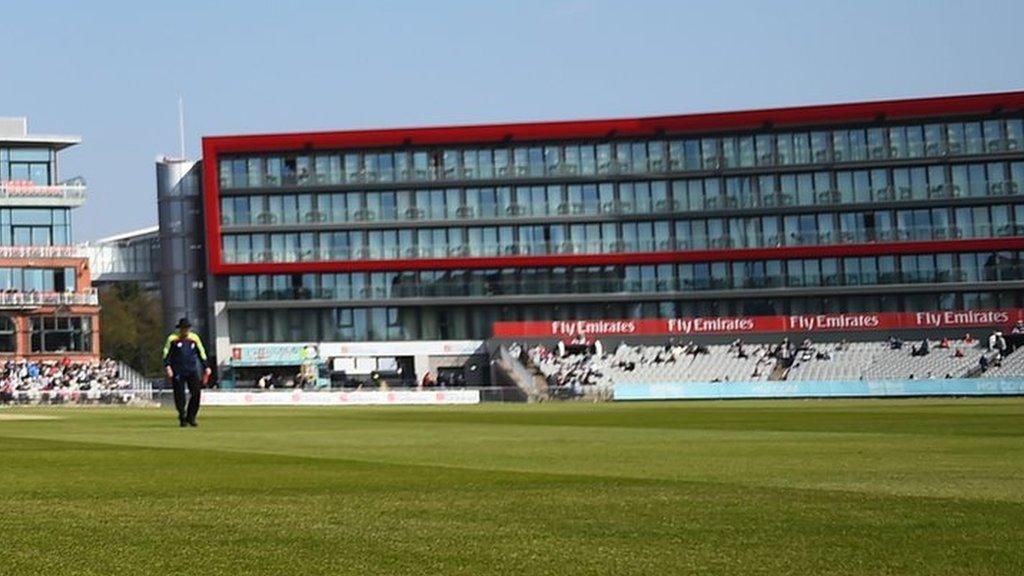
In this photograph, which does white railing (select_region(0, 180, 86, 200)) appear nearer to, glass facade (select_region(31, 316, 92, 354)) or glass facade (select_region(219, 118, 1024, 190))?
glass facade (select_region(31, 316, 92, 354))

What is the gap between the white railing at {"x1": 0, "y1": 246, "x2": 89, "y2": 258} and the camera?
104688mm

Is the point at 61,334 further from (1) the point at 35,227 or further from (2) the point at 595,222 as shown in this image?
(2) the point at 595,222

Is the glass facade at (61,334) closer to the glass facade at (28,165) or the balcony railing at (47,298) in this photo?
the balcony railing at (47,298)

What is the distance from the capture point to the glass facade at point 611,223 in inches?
4375

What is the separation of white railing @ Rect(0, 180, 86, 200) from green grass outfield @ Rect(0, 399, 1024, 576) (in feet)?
294

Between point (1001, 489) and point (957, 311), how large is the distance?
100m

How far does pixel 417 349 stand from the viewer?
11300 centimetres

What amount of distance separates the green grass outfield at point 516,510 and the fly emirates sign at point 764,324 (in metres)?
87.0

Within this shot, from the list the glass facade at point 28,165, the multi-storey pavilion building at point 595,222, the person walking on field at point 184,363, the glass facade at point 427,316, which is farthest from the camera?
the glass facade at point 427,316

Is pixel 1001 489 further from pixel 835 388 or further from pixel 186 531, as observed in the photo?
pixel 835 388

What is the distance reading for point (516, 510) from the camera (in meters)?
10.6

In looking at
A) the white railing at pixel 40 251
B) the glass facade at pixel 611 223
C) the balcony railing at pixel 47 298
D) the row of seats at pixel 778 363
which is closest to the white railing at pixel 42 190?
the white railing at pixel 40 251

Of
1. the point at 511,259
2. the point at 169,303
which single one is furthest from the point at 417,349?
the point at 169,303

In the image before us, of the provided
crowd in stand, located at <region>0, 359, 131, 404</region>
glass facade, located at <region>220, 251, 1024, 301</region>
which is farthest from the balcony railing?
glass facade, located at <region>220, 251, 1024, 301</region>
